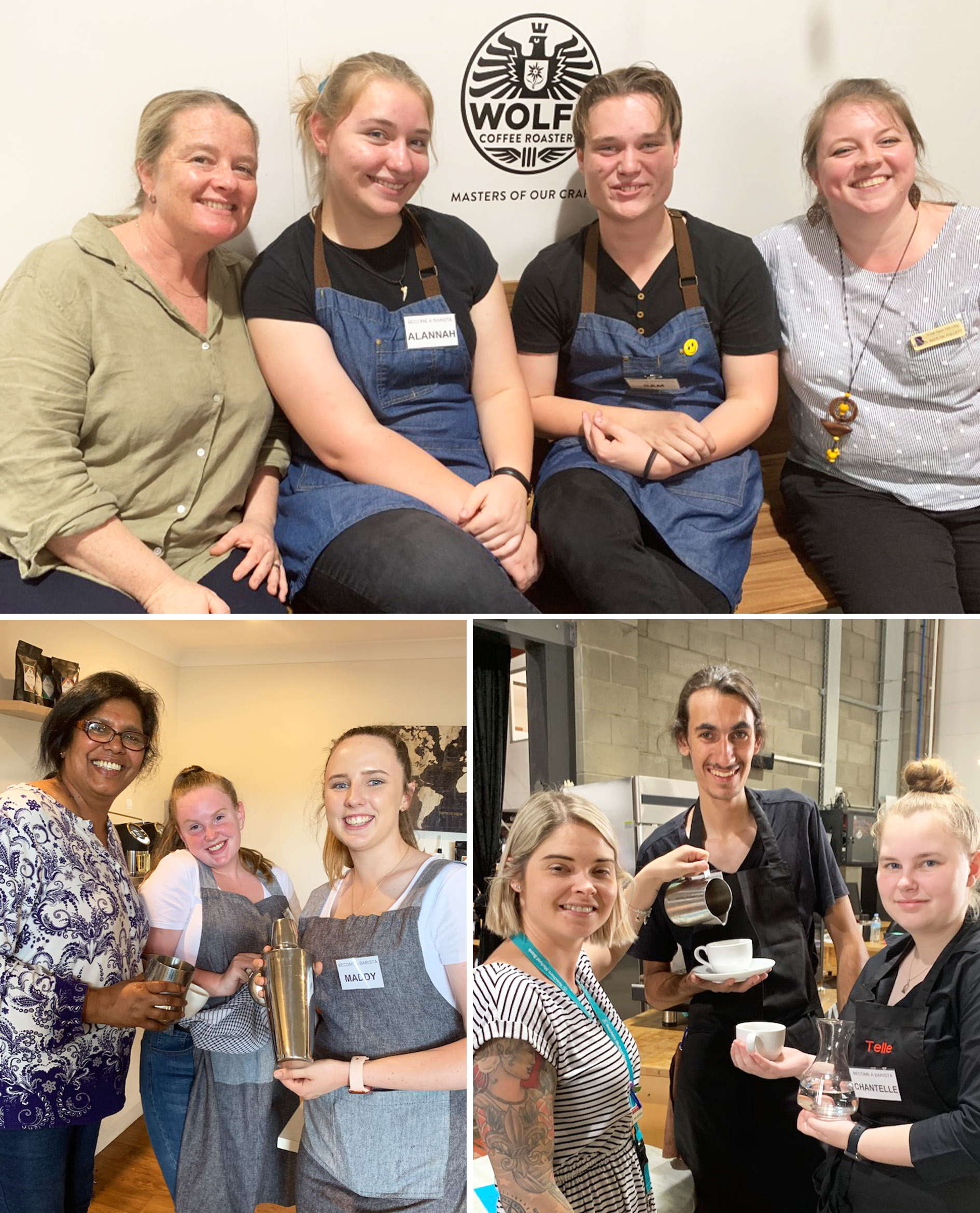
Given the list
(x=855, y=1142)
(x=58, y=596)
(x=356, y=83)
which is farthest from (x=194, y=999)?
(x=356, y=83)

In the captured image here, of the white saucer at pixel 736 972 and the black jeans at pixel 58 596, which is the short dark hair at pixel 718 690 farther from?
the black jeans at pixel 58 596

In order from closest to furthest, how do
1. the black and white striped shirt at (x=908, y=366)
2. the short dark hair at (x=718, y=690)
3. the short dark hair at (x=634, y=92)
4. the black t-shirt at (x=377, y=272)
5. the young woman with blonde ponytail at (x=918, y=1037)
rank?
1. the young woman with blonde ponytail at (x=918, y=1037)
2. the short dark hair at (x=718, y=690)
3. the black t-shirt at (x=377, y=272)
4. the short dark hair at (x=634, y=92)
5. the black and white striped shirt at (x=908, y=366)

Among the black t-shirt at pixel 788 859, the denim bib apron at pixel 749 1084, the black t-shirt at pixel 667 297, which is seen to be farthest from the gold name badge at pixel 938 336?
the denim bib apron at pixel 749 1084

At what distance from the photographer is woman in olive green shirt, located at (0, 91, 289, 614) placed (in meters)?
1.84

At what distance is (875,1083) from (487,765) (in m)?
0.72

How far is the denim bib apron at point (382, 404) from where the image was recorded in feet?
6.75

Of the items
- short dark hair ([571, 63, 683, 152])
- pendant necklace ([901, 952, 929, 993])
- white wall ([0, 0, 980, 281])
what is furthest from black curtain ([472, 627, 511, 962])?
white wall ([0, 0, 980, 281])

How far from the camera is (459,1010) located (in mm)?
1550

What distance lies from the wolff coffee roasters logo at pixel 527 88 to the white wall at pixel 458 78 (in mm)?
29

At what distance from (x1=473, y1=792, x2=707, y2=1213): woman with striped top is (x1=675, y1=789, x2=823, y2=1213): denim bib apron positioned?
3.1 inches

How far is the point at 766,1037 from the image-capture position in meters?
1.55

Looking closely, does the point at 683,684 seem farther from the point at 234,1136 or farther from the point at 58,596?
the point at 58,596

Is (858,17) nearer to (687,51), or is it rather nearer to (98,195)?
(687,51)

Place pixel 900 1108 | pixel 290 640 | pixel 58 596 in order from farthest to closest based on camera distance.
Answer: pixel 58 596
pixel 290 640
pixel 900 1108
